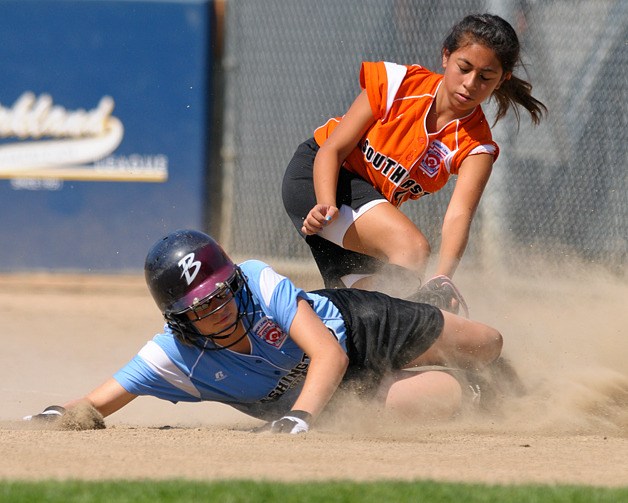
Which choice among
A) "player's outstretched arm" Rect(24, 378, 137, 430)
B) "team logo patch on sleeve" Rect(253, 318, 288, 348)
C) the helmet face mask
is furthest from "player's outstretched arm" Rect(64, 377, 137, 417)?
"team logo patch on sleeve" Rect(253, 318, 288, 348)

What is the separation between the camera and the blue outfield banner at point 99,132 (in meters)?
9.67

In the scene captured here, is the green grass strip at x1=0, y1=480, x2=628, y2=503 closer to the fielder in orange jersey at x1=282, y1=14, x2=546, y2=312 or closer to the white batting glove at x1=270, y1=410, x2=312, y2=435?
the white batting glove at x1=270, y1=410, x2=312, y2=435

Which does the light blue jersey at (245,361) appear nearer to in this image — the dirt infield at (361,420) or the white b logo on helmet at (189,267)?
the dirt infield at (361,420)

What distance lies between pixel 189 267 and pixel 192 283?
2.6 inches

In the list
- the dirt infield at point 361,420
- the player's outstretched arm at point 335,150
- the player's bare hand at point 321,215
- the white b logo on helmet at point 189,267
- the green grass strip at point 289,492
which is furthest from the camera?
the player's outstretched arm at point 335,150

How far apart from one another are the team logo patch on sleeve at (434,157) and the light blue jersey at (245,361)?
104cm

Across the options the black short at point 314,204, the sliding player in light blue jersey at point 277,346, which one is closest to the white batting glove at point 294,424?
the sliding player in light blue jersey at point 277,346

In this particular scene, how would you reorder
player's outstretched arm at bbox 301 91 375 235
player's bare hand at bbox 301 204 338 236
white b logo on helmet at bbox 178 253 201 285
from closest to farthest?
white b logo on helmet at bbox 178 253 201 285
player's bare hand at bbox 301 204 338 236
player's outstretched arm at bbox 301 91 375 235

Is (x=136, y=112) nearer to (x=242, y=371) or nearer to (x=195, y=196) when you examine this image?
(x=195, y=196)

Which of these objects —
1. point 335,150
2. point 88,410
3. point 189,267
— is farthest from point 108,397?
point 335,150

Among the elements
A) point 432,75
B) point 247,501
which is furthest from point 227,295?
point 432,75

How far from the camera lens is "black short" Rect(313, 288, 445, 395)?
15.3 ft

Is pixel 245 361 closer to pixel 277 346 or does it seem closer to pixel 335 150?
pixel 277 346

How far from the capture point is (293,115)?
32.2ft
